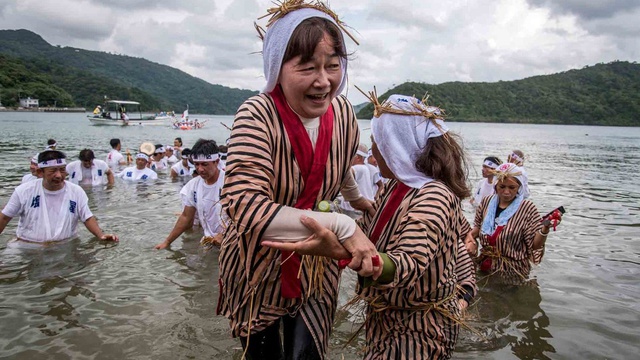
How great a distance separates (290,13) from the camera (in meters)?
2.12

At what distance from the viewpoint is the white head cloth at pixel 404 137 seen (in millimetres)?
2438

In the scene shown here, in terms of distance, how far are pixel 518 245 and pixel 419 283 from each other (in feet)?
13.4

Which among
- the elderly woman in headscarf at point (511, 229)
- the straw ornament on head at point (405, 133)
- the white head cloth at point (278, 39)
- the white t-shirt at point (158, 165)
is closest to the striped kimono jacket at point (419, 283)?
the straw ornament on head at point (405, 133)

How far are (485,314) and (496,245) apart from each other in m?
0.97

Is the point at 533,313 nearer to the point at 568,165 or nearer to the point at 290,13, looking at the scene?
the point at 290,13

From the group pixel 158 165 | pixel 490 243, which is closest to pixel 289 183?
pixel 490 243

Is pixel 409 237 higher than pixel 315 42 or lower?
lower

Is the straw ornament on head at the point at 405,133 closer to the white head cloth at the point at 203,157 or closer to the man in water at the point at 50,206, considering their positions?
the white head cloth at the point at 203,157

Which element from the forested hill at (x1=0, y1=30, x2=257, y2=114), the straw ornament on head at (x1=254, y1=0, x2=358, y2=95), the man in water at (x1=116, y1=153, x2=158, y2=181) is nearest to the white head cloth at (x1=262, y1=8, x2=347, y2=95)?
the straw ornament on head at (x1=254, y1=0, x2=358, y2=95)

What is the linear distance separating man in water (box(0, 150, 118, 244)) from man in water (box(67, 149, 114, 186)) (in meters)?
6.53

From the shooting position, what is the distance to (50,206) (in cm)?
694

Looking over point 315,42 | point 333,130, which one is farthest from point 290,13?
point 333,130

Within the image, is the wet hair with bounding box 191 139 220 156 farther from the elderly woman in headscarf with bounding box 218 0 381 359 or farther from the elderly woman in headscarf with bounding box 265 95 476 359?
the elderly woman in headscarf with bounding box 265 95 476 359

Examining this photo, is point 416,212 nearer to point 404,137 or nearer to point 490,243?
point 404,137
